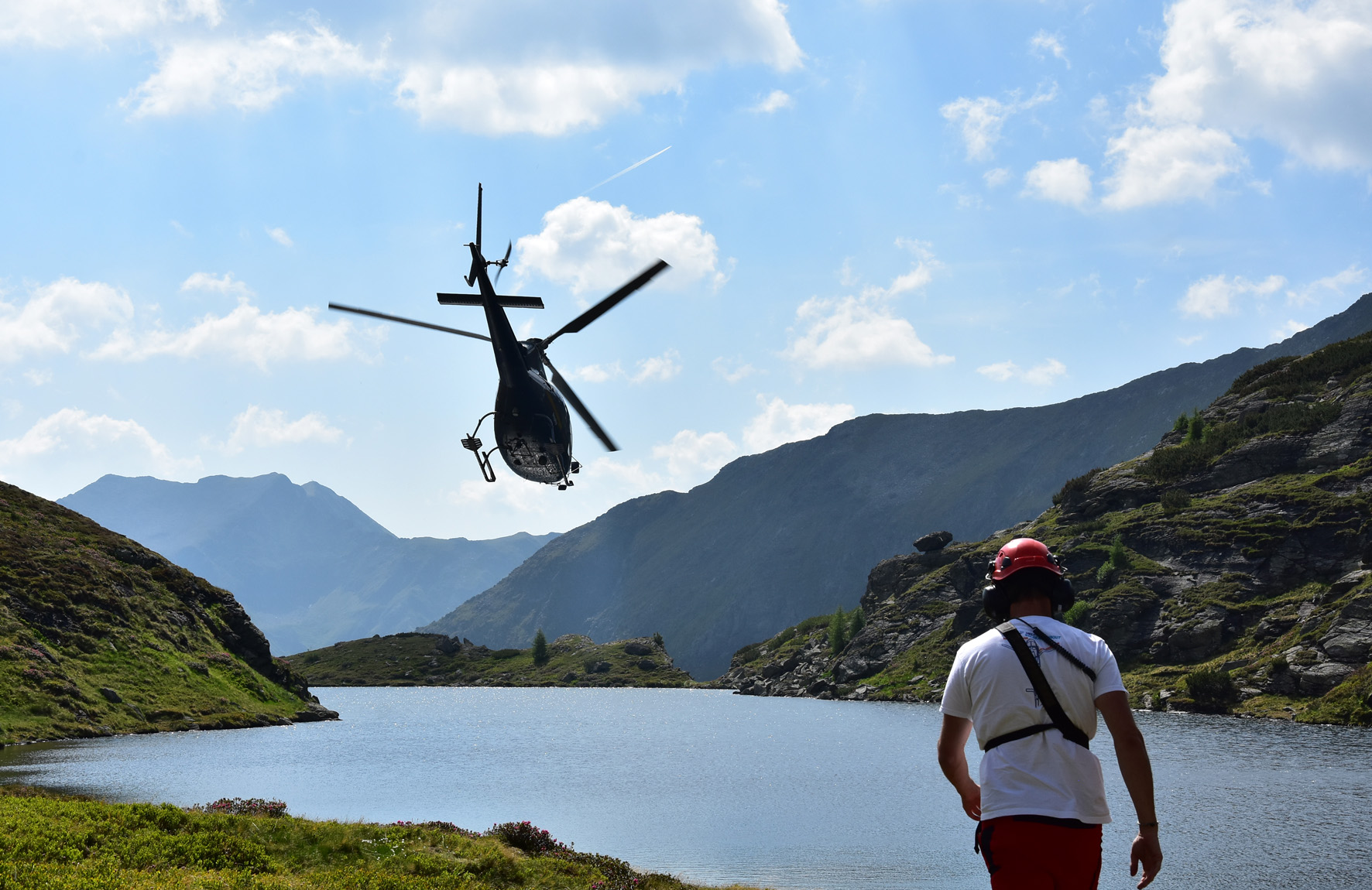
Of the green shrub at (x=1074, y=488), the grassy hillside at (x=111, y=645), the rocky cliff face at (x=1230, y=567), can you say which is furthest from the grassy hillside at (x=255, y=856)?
the green shrub at (x=1074, y=488)

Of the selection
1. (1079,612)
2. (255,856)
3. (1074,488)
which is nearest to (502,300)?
(255,856)

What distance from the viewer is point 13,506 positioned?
108 metres

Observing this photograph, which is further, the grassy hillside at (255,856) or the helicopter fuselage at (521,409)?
the helicopter fuselage at (521,409)

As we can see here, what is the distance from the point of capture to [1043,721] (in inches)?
252

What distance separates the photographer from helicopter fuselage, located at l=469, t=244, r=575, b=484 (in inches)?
1058

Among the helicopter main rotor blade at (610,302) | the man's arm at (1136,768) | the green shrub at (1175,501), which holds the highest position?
the helicopter main rotor blade at (610,302)

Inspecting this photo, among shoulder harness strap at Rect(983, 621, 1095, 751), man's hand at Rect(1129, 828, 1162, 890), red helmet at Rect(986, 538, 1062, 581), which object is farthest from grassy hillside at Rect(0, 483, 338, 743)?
man's hand at Rect(1129, 828, 1162, 890)

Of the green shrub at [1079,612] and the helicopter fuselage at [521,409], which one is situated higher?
the helicopter fuselage at [521,409]

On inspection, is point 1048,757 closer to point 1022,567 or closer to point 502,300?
point 1022,567

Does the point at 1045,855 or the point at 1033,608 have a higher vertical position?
the point at 1033,608

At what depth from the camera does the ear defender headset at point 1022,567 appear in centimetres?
712

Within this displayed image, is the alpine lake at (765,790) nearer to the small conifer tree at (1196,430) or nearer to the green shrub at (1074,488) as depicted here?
the green shrub at (1074,488)

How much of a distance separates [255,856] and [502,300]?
Answer: 17.0m

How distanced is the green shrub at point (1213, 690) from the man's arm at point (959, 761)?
122 metres
